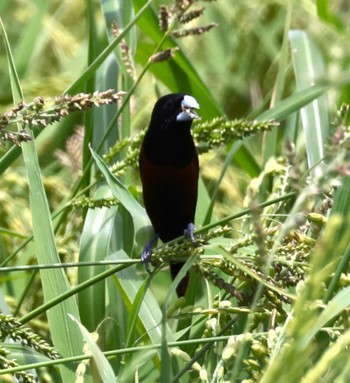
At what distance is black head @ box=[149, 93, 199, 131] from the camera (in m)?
2.44

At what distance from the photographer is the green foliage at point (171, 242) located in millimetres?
1409

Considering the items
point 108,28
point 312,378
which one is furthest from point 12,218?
point 312,378

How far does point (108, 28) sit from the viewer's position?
2.60 meters

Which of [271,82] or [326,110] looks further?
[271,82]

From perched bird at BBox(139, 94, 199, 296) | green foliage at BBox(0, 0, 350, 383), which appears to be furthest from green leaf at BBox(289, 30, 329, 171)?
perched bird at BBox(139, 94, 199, 296)

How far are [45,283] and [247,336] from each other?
2.35ft

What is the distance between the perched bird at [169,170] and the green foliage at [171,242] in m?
0.07

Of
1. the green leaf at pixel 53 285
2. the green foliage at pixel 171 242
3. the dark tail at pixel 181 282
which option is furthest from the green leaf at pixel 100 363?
the dark tail at pixel 181 282

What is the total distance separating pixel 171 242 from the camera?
1706 mm

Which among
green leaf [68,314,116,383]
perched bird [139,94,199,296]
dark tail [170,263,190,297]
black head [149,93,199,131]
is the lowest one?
dark tail [170,263,190,297]

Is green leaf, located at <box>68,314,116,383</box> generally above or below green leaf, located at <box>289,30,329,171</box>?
below

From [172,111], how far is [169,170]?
169mm

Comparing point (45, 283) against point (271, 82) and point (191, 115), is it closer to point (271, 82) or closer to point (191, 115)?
point (191, 115)

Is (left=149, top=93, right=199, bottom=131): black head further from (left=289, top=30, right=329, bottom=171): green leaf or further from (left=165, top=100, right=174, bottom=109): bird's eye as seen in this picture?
(left=289, top=30, right=329, bottom=171): green leaf
